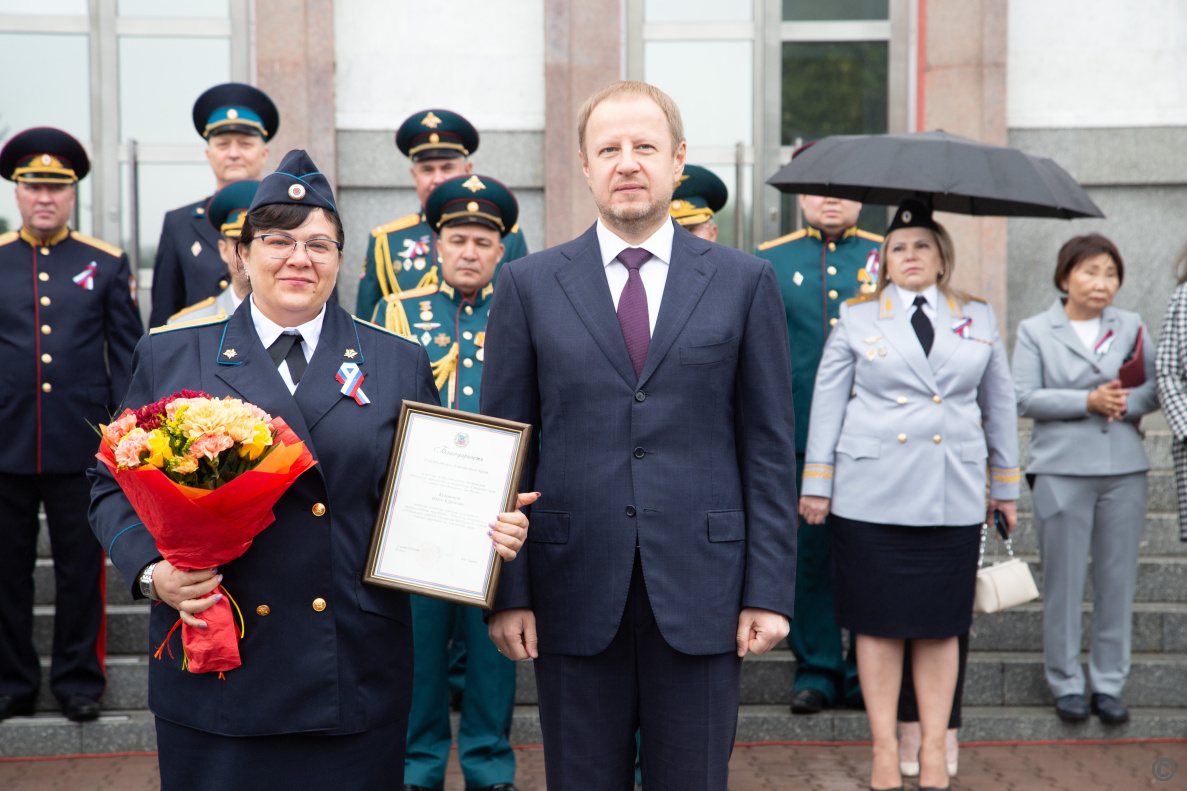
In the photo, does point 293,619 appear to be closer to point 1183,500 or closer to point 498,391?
point 498,391

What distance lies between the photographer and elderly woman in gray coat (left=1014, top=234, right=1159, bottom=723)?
5.20 meters

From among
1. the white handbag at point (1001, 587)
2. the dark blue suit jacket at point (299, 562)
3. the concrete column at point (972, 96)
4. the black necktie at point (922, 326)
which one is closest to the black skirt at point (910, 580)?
the white handbag at point (1001, 587)

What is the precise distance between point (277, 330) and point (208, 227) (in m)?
2.99

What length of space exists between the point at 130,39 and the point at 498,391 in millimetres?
6751

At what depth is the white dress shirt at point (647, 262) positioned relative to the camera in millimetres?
2773

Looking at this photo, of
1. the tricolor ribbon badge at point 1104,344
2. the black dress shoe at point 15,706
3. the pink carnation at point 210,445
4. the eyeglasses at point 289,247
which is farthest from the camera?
the tricolor ribbon badge at point 1104,344

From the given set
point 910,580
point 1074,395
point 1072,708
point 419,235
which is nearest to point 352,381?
point 910,580

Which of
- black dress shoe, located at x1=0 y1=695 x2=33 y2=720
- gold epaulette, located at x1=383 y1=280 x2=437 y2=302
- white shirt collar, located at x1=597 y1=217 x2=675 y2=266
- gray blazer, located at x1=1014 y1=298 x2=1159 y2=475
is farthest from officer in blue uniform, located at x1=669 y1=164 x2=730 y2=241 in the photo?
A: black dress shoe, located at x1=0 y1=695 x2=33 y2=720

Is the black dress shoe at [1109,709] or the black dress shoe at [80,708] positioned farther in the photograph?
the black dress shoe at [1109,709]

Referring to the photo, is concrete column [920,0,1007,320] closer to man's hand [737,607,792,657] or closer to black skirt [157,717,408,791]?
man's hand [737,607,792,657]

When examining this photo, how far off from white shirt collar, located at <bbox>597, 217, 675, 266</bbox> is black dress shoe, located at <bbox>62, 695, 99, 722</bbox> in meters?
3.55

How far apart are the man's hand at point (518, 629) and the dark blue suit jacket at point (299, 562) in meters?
0.25

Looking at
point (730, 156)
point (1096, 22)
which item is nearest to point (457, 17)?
point (730, 156)

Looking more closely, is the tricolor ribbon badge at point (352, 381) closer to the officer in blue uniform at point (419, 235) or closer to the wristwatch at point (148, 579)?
the wristwatch at point (148, 579)
